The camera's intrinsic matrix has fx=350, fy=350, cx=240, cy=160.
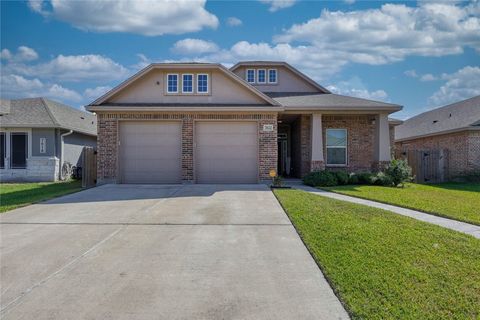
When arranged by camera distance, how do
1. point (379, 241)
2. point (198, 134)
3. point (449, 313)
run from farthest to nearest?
point (198, 134) → point (379, 241) → point (449, 313)

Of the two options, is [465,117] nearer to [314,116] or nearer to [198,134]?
[314,116]

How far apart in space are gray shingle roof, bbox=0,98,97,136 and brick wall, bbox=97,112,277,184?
5.48 m

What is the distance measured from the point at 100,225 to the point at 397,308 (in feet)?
19.2

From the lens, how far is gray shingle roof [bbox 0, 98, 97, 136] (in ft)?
58.6

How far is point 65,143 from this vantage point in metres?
19.1

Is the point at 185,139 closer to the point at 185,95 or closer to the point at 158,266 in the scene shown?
the point at 185,95

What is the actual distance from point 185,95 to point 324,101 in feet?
20.8

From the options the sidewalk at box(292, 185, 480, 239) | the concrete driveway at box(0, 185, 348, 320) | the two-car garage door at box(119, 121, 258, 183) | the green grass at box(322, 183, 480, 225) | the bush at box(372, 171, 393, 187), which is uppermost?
the two-car garage door at box(119, 121, 258, 183)

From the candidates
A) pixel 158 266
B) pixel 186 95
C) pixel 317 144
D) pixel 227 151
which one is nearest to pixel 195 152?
pixel 227 151

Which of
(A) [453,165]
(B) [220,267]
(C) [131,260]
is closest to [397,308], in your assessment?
(B) [220,267]

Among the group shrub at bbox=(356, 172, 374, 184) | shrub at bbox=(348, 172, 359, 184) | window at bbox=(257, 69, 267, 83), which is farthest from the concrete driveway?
window at bbox=(257, 69, 267, 83)

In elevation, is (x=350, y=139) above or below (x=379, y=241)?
above

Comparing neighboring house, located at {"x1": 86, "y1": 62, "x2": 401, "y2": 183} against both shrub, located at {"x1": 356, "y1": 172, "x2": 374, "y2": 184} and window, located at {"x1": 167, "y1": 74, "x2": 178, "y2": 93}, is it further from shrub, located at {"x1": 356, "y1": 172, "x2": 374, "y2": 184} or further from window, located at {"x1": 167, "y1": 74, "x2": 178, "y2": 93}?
shrub, located at {"x1": 356, "y1": 172, "x2": 374, "y2": 184}

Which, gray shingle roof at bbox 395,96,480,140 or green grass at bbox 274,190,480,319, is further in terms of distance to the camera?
gray shingle roof at bbox 395,96,480,140
